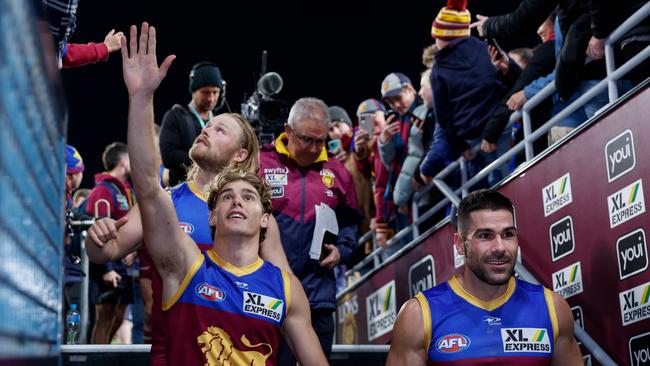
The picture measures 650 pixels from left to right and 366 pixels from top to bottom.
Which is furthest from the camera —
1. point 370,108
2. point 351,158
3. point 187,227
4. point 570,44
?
point 351,158

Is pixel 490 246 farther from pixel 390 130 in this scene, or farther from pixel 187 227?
pixel 390 130

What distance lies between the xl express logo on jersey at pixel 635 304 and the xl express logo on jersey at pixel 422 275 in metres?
2.23

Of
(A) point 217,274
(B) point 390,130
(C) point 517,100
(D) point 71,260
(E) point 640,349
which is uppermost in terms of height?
(B) point 390,130

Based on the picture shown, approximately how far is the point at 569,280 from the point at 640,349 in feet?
2.24

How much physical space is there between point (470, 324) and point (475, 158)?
2.40 metres

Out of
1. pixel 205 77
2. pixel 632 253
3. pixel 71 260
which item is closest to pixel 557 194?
pixel 632 253

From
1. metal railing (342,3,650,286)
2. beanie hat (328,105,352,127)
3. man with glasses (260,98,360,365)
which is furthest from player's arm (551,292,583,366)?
beanie hat (328,105,352,127)

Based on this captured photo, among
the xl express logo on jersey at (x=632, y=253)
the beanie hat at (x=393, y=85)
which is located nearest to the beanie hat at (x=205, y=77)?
the beanie hat at (x=393, y=85)

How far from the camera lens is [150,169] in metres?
2.84

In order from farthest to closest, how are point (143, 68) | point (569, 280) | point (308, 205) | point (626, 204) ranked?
1. point (308, 205)
2. point (569, 280)
3. point (626, 204)
4. point (143, 68)

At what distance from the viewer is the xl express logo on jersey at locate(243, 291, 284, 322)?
3.11m

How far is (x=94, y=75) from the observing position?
1481 cm

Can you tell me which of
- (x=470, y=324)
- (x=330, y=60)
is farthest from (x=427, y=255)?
(x=330, y=60)

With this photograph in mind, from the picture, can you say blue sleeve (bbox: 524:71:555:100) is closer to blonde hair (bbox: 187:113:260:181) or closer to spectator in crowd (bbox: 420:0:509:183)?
spectator in crowd (bbox: 420:0:509:183)
